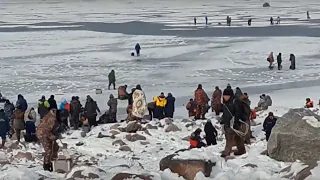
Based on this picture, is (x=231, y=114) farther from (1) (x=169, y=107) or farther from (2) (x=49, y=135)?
(1) (x=169, y=107)

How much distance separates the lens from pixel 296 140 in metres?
7.92

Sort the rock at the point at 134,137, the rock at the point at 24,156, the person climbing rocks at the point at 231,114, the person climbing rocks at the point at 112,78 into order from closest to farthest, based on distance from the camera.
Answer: the person climbing rocks at the point at 231,114 < the rock at the point at 24,156 < the rock at the point at 134,137 < the person climbing rocks at the point at 112,78

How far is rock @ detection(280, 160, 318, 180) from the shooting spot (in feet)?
21.3

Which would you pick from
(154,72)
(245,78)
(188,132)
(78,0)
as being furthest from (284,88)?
(78,0)

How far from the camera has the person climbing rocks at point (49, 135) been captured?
827 centimetres

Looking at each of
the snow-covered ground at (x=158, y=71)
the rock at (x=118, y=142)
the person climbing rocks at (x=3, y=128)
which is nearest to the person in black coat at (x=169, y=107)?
the snow-covered ground at (x=158, y=71)

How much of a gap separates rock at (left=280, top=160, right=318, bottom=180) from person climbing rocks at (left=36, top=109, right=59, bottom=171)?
3378mm

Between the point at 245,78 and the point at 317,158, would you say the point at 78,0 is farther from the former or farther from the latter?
the point at 317,158

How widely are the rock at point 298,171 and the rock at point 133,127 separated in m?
6.13

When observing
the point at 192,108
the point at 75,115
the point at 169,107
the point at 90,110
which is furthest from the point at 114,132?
the point at 192,108

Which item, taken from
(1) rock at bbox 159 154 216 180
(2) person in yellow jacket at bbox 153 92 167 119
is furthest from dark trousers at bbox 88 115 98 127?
(1) rock at bbox 159 154 216 180

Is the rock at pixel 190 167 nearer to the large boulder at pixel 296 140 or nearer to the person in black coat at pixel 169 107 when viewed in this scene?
the large boulder at pixel 296 140

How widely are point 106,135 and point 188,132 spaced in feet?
6.35

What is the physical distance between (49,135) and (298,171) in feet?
12.2
